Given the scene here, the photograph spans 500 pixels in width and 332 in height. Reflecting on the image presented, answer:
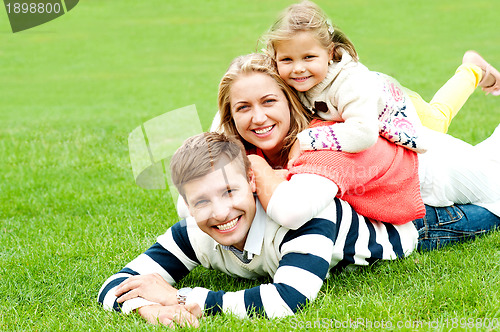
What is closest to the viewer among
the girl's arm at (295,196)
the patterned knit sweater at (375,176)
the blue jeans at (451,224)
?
the girl's arm at (295,196)

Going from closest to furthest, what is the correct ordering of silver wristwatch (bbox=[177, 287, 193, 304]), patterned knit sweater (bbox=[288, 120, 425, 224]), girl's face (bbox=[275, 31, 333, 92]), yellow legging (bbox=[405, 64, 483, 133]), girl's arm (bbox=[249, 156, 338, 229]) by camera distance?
girl's arm (bbox=[249, 156, 338, 229]), silver wristwatch (bbox=[177, 287, 193, 304]), patterned knit sweater (bbox=[288, 120, 425, 224]), girl's face (bbox=[275, 31, 333, 92]), yellow legging (bbox=[405, 64, 483, 133])

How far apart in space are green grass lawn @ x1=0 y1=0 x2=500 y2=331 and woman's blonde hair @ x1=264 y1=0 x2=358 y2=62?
360 mm

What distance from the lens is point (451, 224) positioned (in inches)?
158

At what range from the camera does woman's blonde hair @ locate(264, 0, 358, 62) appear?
12.2 ft

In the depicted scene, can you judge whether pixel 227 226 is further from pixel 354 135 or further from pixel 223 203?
pixel 354 135

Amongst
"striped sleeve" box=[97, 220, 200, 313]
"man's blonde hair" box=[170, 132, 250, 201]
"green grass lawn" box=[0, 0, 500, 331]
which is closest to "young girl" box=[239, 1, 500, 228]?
"man's blonde hair" box=[170, 132, 250, 201]

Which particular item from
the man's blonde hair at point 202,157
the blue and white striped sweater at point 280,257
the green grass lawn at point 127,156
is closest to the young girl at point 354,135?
the blue and white striped sweater at point 280,257

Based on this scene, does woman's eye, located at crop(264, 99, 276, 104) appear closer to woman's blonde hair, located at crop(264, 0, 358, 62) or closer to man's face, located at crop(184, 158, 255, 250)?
woman's blonde hair, located at crop(264, 0, 358, 62)

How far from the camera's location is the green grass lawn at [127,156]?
3.19 meters

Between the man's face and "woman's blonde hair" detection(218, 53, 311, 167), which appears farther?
"woman's blonde hair" detection(218, 53, 311, 167)

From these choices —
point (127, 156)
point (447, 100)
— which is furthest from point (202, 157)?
point (127, 156)

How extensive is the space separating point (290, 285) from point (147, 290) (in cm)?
75

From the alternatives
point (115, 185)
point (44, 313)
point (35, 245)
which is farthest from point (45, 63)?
point (44, 313)

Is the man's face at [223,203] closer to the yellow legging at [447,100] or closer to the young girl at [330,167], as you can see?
the young girl at [330,167]
